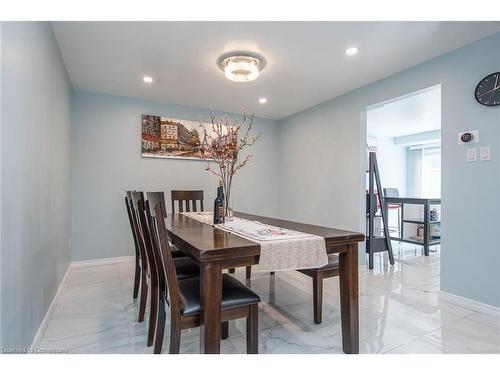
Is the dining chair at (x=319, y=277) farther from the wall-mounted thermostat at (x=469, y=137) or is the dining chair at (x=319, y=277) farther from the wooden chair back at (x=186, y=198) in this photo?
the wooden chair back at (x=186, y=198)

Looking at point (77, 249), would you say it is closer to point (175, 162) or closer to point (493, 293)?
point (175, 162)

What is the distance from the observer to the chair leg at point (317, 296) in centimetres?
198

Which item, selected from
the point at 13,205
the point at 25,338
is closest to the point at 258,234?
the point at 13,205

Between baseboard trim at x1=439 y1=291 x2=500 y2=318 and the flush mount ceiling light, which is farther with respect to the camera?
the flush mount ceiling light

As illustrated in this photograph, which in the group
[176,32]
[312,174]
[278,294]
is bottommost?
[278,294]

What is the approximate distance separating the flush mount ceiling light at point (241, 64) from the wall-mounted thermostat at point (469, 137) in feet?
6.46

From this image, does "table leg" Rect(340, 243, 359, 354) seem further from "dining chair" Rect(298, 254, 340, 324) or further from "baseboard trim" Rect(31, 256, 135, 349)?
"baseboard trim" Rect(31, 256, 135, 349)

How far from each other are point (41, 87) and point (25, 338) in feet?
5.35

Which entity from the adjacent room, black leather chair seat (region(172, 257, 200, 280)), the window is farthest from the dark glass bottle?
the window

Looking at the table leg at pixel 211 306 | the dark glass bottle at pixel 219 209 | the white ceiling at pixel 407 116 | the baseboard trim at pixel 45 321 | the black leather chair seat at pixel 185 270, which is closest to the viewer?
the table leg at pixel 211 306

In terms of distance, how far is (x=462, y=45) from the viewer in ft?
7.93

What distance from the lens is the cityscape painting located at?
3922 millimetres

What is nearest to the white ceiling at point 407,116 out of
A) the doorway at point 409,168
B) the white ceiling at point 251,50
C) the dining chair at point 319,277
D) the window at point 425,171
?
the doorway at point 409,168

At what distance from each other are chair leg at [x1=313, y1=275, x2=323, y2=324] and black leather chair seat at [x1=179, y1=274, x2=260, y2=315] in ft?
2.26
